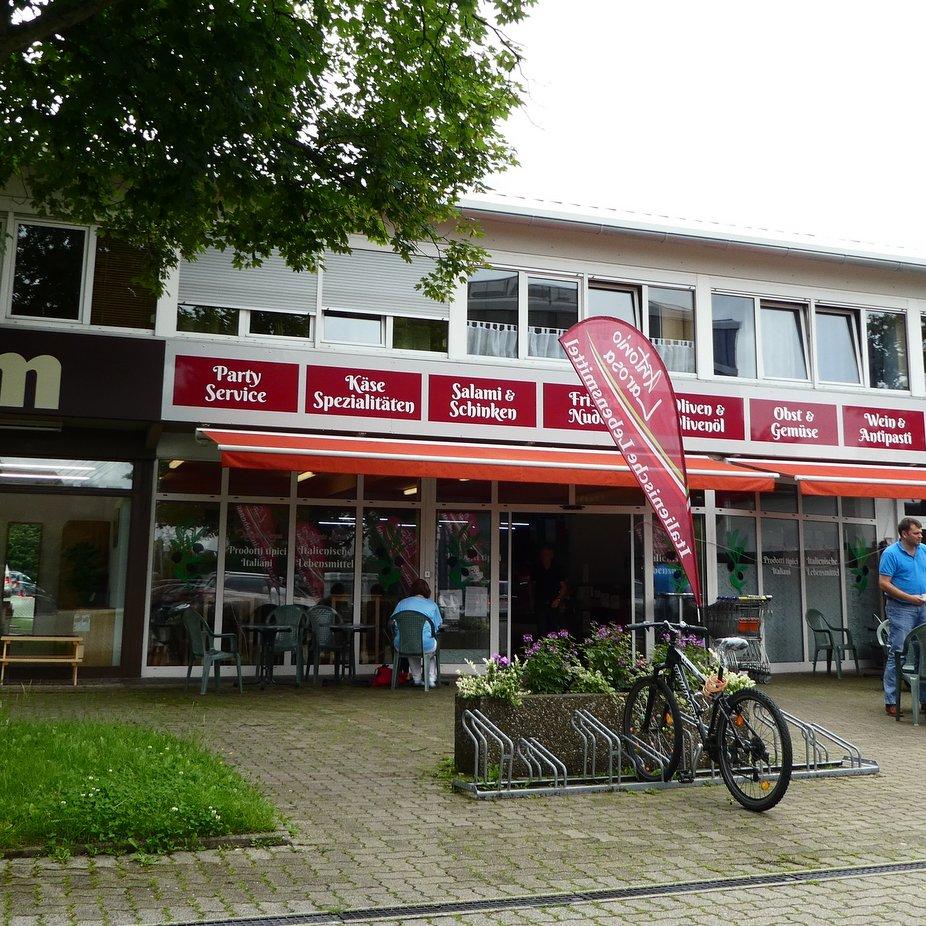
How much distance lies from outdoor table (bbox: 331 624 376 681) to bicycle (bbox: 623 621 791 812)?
5.44m

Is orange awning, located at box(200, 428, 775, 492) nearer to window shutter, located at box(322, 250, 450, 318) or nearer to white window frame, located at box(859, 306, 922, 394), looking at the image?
window shutter, located at box(322, 250, 450, 318)

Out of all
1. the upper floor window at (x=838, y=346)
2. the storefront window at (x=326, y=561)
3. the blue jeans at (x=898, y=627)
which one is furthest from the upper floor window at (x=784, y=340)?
the storefront window at (x=326, y=561)

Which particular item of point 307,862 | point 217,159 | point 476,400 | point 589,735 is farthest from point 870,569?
point 307,862

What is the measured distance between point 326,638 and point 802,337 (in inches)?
319

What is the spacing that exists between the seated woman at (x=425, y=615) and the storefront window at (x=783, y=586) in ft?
17.3

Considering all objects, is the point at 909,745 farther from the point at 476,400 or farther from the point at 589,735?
the point at 476,400

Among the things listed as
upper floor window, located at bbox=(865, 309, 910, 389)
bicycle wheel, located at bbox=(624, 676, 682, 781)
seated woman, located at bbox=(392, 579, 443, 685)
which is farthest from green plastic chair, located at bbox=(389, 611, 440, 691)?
upper floor window, located at bbox=(865, 309, 910, 389)

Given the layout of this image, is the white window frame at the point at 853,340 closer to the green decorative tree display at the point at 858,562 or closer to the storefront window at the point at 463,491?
the green decorative tree display at the point at 858,562

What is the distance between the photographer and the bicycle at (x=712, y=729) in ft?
18.9

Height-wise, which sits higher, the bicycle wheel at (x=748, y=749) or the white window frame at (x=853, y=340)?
the white window frame at (x=853, y=340)

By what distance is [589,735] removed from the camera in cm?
653

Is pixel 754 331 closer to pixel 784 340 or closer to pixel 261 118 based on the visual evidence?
pixel 784 340

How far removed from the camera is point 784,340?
14930mm

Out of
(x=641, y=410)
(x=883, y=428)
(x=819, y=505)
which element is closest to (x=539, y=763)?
(x=641, y=410)
